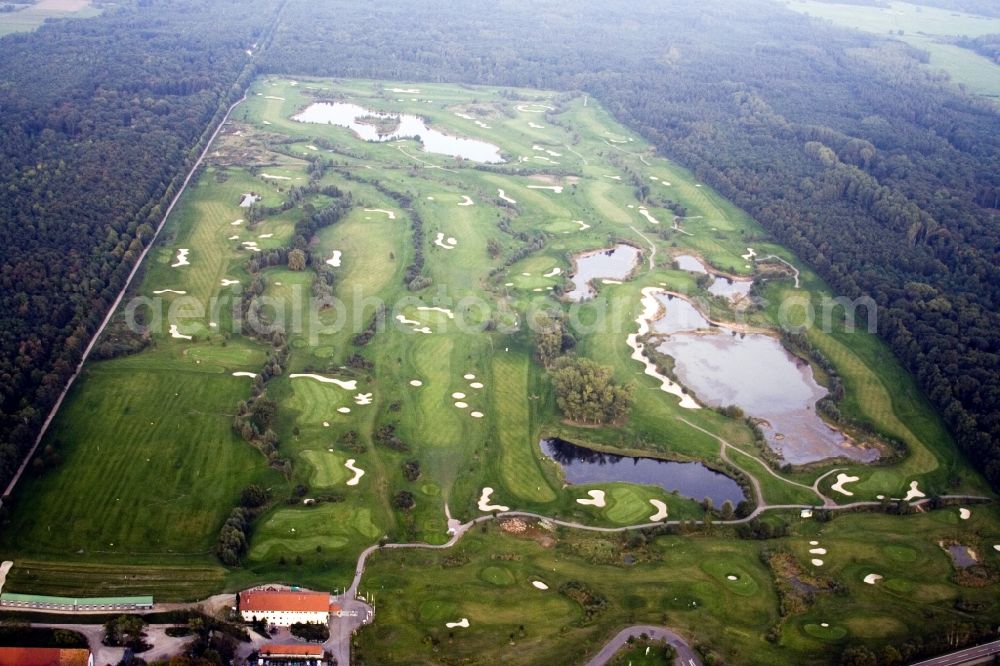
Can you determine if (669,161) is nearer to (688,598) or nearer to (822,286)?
(822,286)

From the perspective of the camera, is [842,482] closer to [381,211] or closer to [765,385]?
[765,385]

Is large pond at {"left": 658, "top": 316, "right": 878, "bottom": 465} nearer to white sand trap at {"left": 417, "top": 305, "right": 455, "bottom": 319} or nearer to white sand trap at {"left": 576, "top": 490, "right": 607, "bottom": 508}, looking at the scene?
white sand trap at {"left": 576, "top": 490, "right": 607, "bottom": 508}

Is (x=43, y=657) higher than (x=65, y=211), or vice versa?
(x=65, y=211)

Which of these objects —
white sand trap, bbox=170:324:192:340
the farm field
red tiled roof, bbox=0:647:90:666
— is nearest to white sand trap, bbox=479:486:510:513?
the farm field

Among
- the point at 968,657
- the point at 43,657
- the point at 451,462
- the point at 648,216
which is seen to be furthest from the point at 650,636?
the point at 648,216

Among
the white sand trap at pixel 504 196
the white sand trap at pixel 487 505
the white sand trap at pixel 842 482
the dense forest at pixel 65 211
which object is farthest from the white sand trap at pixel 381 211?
the white sand trap at pixel 842 482

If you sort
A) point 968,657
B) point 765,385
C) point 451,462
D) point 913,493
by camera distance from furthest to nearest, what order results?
point 765,385 → point 451,462 → point 913,493 → point 968,657

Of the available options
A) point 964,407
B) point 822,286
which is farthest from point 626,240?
point 964,407
